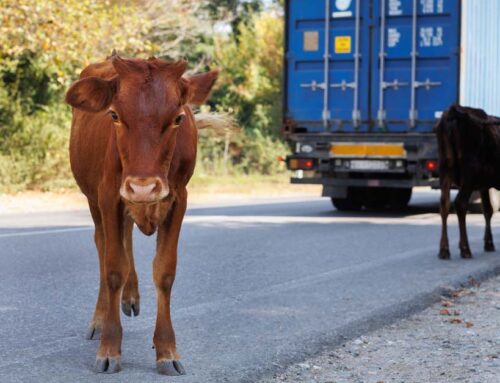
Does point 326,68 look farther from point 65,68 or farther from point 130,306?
point 130,306

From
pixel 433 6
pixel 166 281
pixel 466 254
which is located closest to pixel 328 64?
pixel 433 6

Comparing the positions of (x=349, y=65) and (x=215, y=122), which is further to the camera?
(x=349, y=65)

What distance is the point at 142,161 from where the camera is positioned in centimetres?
457

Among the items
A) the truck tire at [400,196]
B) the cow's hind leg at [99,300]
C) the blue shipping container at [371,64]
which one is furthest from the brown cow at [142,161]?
the truck tire at [400,196]

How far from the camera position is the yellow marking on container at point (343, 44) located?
1631 cm

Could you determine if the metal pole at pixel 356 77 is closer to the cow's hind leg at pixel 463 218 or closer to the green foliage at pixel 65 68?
the green foliage at pixel 65 68

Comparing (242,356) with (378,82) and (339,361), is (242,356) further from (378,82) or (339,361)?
(378,82)

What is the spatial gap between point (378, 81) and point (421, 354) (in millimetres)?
10796

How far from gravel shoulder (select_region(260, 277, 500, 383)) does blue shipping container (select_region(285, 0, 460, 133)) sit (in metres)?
8.83

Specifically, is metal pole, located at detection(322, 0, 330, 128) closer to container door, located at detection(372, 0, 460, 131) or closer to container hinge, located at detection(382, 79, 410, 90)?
container door, located at detection(372, 0, 460, 131)

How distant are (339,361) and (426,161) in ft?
34.5

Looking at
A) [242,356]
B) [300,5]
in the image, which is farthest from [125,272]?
[300,5]

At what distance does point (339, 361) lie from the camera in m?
5.55

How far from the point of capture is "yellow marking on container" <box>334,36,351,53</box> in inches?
642
